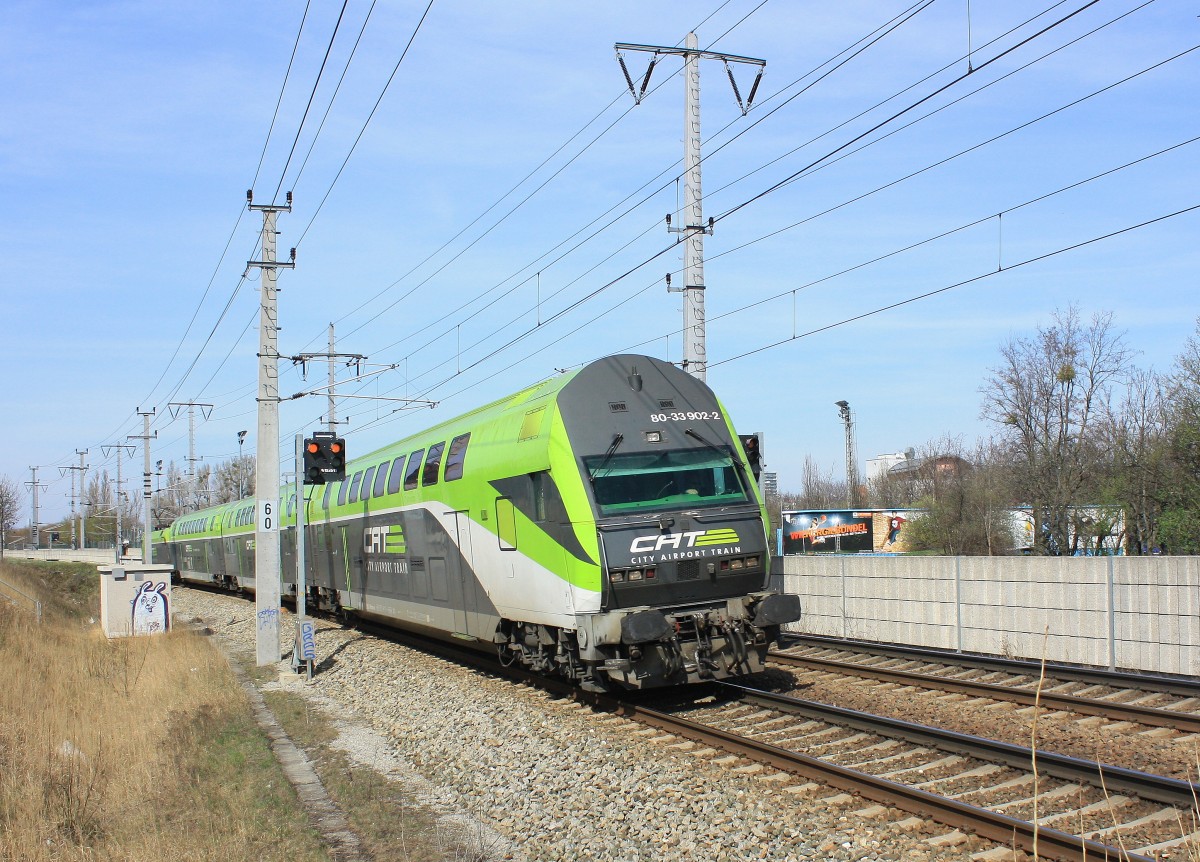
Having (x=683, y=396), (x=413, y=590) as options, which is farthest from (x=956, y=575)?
(x=413, y=590)

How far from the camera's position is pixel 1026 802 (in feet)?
22.6

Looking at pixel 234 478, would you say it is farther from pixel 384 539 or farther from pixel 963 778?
pixel 963 778

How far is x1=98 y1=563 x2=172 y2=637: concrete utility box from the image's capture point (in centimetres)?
2216

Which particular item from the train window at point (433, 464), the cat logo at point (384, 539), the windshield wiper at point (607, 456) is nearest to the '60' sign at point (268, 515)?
the cat logo at point (384, 539)

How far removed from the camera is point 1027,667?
40.3 feet

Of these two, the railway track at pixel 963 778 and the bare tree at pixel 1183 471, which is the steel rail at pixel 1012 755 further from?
the bare tree at pixel 1183 471

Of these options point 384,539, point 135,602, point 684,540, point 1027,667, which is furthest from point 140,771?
point 135,602

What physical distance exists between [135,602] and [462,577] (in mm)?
11741

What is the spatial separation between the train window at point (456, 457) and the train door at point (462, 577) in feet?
1.73

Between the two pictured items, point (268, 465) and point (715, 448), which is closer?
point (715, 448)

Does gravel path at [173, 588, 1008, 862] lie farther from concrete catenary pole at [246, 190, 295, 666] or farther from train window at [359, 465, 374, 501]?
train window at [359, 465, 374, 501]

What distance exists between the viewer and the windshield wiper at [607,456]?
10672 mm

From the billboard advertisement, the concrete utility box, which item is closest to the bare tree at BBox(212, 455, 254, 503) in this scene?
the billboard advertisement

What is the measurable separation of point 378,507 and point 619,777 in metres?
10.6
